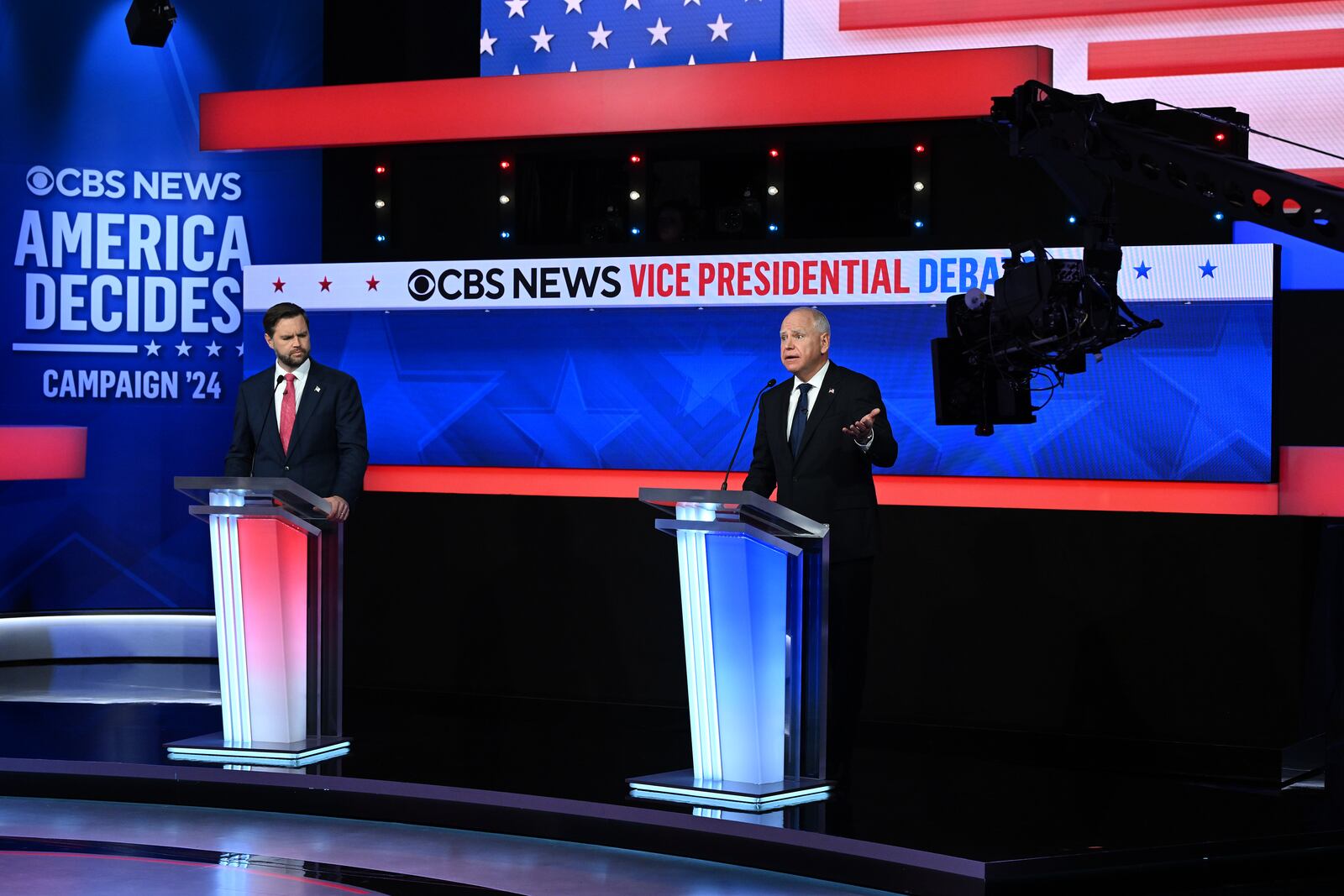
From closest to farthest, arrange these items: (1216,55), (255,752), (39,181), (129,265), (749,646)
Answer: (749,646), (255,752), (1216,55), (39,181), (129,265)

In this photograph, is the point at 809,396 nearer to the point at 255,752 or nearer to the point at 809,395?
the point at 809,395

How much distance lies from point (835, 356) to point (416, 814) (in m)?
2.66

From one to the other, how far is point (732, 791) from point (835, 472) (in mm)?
990

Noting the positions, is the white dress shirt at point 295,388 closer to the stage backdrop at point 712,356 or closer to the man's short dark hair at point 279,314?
the man's short dark hair at point 279,314

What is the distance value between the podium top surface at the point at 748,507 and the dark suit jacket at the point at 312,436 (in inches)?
50.0

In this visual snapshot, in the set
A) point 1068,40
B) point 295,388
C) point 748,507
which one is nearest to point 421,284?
point 295,388

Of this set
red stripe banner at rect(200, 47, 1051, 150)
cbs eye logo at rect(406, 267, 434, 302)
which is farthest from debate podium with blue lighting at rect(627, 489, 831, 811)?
cbs eye logo at rect(406, 267, 434, 302)

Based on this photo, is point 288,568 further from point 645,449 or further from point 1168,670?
point 1168,670

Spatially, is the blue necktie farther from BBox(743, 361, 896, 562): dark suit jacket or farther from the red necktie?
the red necktie

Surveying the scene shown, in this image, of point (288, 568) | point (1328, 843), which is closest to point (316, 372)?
point (288, 568)

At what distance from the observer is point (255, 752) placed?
16.9 ft

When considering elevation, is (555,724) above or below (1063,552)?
below

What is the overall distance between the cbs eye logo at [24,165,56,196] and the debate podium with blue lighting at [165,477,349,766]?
2.97 meters

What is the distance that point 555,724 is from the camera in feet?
20.0
